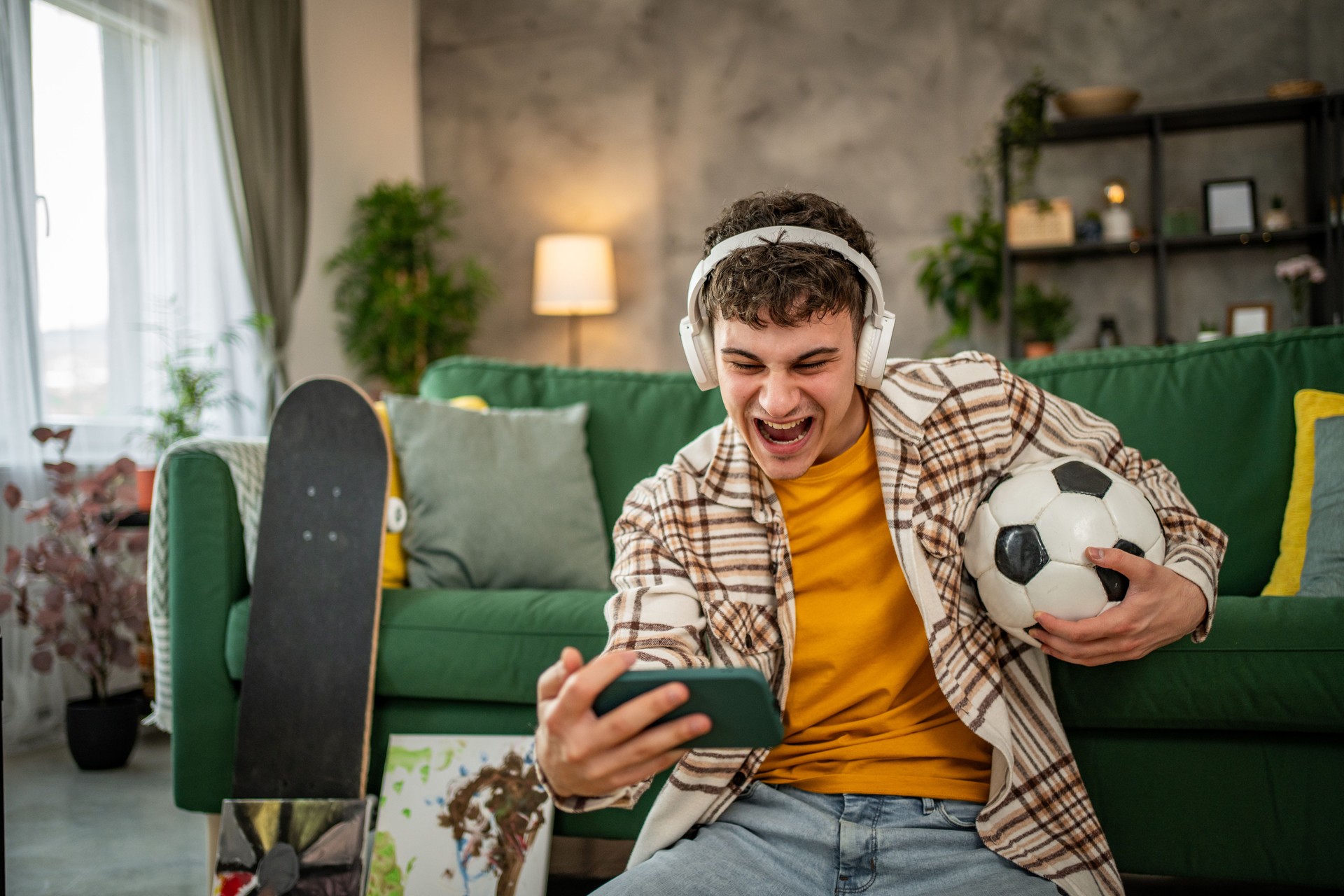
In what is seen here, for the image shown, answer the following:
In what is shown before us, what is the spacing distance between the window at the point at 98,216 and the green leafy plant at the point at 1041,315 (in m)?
3.35

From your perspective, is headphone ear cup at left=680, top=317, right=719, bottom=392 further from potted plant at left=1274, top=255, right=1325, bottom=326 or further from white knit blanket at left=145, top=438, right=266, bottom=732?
potted plant at left=1274, top=255, right=1325, bottom=326

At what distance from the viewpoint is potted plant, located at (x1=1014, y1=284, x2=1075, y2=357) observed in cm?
429

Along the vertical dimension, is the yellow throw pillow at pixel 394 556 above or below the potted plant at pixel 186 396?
below

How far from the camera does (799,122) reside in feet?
15.8

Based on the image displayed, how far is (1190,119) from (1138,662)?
3447 millimetres

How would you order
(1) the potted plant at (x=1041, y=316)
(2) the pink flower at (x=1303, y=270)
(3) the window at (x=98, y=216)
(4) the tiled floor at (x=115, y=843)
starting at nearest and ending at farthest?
(4) the tiled floor at (x=115, y=843)
(3) the window at (x=98, y=216)
(2) the pink flower at (x=1303, y=270)
(1) the potted plant at (x=1041, y=316)

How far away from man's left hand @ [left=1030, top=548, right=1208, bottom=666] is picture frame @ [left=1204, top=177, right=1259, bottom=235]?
139 inches

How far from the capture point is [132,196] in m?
3.50

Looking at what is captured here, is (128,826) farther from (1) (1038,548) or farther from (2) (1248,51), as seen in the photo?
(2) (1248,51)

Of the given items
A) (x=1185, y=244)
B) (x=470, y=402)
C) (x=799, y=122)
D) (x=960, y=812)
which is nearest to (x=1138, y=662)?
(x=960, y=812)

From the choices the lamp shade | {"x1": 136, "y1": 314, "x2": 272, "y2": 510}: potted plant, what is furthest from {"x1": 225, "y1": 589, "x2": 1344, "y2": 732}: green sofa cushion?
A: the lamp shade

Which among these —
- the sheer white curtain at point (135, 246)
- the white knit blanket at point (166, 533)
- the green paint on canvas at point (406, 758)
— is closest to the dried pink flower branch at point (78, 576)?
the sheer white curtain at point (135, 246)

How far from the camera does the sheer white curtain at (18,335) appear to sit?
9.68 ft

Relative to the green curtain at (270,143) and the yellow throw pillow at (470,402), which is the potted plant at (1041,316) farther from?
the green curtain at (270,143)
